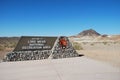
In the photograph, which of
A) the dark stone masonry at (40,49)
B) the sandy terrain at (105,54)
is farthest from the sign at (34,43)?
the sandy terrain at (105,54)

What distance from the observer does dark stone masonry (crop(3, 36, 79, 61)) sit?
62.0ft

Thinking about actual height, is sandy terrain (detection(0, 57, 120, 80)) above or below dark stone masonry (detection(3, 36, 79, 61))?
below

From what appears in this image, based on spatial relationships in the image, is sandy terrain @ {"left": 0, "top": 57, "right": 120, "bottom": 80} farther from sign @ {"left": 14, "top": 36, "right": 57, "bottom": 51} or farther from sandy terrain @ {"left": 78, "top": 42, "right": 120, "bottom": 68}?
sign @ {"left": 14, "top": 36, "right": 57, "bottom": 51}

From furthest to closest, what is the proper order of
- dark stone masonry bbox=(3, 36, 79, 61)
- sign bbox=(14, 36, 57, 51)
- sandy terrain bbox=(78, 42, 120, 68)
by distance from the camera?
sign bbox=(14, 36, 57, 51)
dark stone masonry bbox=(3, 36, 79, 61)
sandy terrain bbox=(78, 42, 120, 68)

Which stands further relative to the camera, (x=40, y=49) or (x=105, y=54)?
(x=105, y=54)

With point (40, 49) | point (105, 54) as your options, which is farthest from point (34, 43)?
point (105, 54)

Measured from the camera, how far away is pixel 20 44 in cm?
1917

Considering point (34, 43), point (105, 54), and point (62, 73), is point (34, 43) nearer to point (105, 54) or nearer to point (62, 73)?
point (62, 73)

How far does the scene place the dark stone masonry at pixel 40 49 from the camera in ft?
62.0

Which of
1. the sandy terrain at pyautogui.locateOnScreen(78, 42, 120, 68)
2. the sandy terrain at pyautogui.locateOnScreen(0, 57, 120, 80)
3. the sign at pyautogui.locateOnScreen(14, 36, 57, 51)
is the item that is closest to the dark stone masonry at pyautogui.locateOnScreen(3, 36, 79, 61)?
the sign at pyautogui.locateOnScreen(14, 36, 57, 51)

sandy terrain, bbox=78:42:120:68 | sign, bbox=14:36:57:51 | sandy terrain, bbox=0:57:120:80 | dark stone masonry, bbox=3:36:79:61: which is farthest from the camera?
sign, bbox=14:36:57:51

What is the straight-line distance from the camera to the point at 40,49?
1995 cm

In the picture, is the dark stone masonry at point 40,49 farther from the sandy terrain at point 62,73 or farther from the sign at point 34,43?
the sandy terrain at point 62,73

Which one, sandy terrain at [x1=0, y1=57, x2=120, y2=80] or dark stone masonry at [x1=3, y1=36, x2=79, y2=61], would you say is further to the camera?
dark stone masonry at [x1=3, y1=36, x2=79, y2=61]
